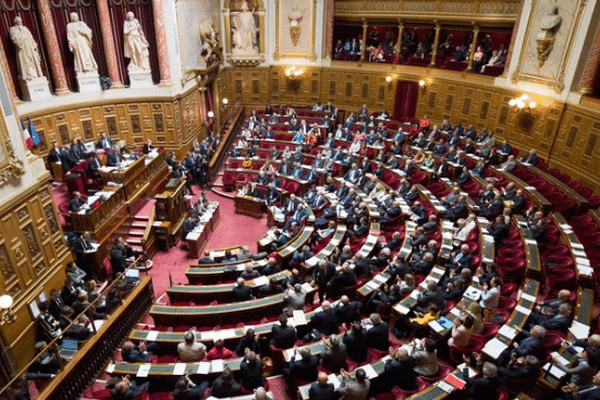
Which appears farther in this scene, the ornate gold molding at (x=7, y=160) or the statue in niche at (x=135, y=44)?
the statue in niche at (x=135, y=44)

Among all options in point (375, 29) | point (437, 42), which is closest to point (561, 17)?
point (437, 42)

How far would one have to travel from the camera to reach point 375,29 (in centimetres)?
2194

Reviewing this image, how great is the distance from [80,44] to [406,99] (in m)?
14.5

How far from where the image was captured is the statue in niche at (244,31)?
21.0 metres

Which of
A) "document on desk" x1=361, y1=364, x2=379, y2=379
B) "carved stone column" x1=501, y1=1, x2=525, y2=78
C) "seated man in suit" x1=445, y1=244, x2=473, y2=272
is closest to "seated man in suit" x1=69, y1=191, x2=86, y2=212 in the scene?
"document on desk" x1=361, y1=364, x2=379, y2=379

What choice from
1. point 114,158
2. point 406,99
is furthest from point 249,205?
point 406,99

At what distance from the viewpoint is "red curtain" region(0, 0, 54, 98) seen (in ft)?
40.2

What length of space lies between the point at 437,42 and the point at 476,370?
16473mm

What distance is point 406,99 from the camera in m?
20.6

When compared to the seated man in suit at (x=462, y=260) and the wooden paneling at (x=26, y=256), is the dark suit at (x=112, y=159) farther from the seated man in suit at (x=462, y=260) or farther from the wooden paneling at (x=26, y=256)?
the seated man in suit at (x=462, y=260)

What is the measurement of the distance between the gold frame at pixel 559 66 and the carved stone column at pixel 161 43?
13500 millimetres

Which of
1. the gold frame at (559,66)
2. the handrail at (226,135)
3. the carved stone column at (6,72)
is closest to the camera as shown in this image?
the carved stone column at (6,72)

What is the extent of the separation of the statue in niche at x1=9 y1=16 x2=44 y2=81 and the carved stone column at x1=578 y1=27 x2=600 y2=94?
17.6m

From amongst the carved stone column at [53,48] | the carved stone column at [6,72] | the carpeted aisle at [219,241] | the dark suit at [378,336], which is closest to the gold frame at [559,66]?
the carpeted aisle at [219,241]
